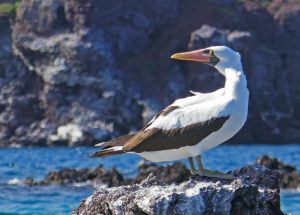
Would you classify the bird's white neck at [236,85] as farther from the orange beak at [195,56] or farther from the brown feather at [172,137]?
the orange beak at [195,56]

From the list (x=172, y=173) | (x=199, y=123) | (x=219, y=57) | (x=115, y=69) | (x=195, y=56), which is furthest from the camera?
(x=115, y=69)

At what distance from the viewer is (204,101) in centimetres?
1016

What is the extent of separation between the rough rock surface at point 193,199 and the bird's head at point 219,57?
1.23m

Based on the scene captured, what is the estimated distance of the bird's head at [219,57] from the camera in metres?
10.1

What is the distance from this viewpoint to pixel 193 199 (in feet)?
29.9

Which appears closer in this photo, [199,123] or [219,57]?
[199,123]

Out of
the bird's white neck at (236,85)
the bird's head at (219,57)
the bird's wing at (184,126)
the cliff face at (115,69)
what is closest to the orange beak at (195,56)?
the bird's head at (219,57)

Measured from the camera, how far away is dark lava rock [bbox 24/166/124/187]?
3322 cm

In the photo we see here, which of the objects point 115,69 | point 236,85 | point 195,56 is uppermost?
point 115,69

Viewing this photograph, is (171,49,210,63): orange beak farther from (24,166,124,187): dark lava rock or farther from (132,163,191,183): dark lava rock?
(24,166,124,187): dark lava rock

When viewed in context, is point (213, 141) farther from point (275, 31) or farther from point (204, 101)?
point (275, 31)

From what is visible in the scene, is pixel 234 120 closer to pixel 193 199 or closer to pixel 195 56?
pixel 195 56

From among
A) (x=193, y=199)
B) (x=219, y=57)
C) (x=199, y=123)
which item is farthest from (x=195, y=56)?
(x=193, y=199)

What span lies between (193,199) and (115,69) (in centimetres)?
8917
